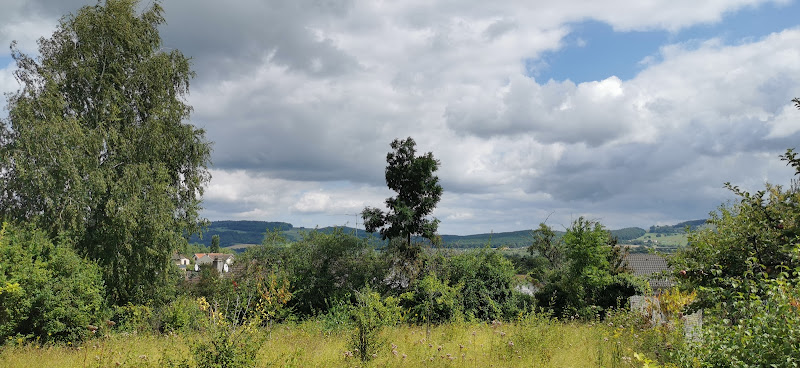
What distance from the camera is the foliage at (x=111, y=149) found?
50.2 feet

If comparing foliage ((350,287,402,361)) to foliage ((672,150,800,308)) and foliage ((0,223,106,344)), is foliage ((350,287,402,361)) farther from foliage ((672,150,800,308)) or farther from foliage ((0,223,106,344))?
foliage ((0,223,106,344))

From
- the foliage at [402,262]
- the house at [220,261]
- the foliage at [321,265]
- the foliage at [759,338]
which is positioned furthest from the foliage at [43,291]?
the foliage at [759,338]

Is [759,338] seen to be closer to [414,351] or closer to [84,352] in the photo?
[414,351]

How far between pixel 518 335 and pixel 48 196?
13.9m

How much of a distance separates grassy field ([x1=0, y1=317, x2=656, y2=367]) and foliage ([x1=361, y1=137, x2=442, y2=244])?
835 centimetres

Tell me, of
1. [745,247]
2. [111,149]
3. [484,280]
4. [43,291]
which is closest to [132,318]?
[43,291]

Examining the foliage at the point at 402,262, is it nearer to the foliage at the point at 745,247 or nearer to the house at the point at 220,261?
the house at the point at 220,261

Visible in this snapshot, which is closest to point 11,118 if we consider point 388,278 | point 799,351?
point 388,278

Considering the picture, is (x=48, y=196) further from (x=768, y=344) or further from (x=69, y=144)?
(x=768, y=344)

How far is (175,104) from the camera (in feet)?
61.8

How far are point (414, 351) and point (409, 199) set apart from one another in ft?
38.3

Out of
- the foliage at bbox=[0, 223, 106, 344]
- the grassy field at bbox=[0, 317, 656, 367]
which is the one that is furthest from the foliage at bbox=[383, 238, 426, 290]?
the foliage at bbox=[0, 223, 106, 344]

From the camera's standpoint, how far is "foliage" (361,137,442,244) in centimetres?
2000

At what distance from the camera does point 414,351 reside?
29.7 feet
